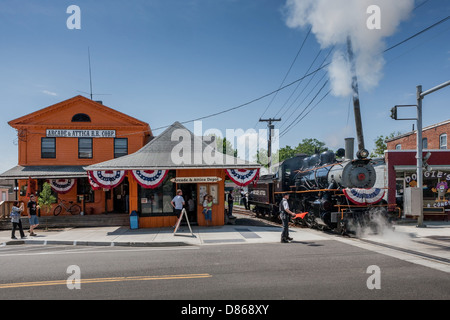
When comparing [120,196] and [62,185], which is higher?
[62,185]

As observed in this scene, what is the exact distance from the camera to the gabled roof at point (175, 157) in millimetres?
14523

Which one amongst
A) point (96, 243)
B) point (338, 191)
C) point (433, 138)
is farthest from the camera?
point (433, 138)

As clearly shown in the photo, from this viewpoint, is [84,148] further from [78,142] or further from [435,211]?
[435,211]

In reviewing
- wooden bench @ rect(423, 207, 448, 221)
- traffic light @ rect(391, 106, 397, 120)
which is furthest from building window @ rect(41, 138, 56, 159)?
wooden bench @ rect(423, 207, 448, 221)

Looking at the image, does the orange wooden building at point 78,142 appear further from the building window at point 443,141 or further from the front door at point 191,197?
the building window at point 443,141

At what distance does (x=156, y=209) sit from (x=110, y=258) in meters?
6.34

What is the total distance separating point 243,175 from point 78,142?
1223cm

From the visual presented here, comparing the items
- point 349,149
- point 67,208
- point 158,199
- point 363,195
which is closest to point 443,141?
point 349,149

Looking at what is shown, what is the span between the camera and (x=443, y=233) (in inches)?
525

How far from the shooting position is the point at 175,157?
15648mm

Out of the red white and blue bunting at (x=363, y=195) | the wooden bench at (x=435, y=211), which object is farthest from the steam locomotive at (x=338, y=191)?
the wooden bench at (x=435, y=211)

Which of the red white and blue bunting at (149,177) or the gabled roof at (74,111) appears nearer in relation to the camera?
the red white and blue bunting at (149,177)
